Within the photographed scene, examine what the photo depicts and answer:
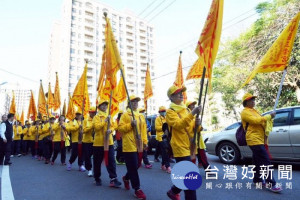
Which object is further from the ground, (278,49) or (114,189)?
(278,49)

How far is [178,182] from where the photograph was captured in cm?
266

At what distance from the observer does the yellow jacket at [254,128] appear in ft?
14.9

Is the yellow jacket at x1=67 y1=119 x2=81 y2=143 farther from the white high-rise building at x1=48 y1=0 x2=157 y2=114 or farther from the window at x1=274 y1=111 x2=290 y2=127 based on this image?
the white high-rise building at x1=48 y1=0 x2=157 y2=114

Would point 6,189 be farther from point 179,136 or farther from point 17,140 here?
point 17,140

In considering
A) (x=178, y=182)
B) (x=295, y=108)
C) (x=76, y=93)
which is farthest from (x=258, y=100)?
(x=178, y=182)

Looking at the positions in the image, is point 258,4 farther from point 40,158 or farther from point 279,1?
point 40,158

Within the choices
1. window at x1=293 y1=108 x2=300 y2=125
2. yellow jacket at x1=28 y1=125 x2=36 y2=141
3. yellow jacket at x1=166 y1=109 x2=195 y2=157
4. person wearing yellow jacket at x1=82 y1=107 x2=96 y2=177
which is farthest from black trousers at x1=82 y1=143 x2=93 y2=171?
yellow jacket at x1=28 y1=125 x2=36 y2=141

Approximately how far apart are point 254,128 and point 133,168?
95.7 inches

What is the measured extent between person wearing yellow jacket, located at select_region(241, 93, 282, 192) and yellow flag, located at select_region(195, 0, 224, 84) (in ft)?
6.55

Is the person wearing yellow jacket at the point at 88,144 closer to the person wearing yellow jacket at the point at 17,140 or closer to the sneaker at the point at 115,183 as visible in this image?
the sneaker at the point at 115,183

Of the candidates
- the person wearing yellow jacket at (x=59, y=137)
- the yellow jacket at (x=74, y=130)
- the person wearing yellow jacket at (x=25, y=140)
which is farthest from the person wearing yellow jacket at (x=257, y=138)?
the person wearing yellow jacket at (x=25, y=140)

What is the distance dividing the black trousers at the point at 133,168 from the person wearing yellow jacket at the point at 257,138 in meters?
2.21

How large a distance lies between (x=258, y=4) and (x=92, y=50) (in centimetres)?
4887

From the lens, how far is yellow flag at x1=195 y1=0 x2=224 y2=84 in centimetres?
312
